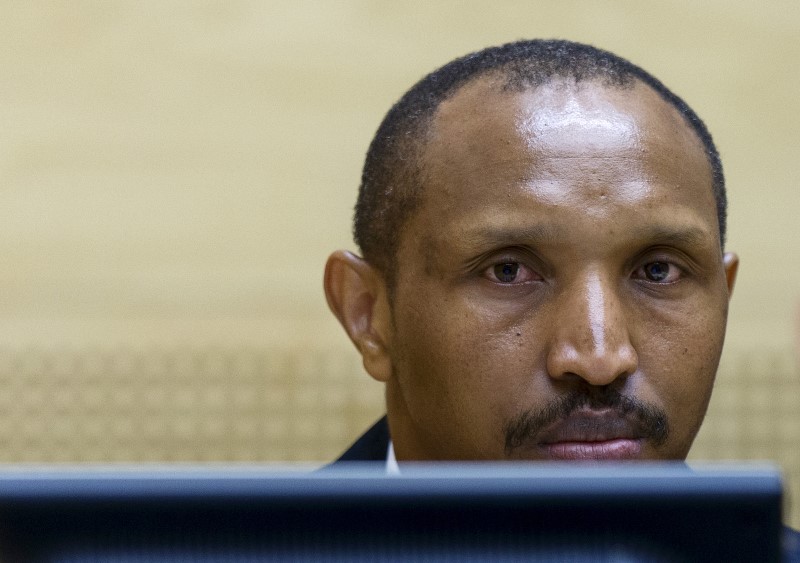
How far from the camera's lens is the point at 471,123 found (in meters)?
2.11

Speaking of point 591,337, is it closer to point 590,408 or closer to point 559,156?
point 590,408

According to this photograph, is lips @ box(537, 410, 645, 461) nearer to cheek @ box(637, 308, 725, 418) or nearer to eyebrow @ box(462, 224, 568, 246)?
cheek @ box(637, 308, 725, 418)

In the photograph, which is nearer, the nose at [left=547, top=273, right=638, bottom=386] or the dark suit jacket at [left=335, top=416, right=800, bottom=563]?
the nose at [left=547, top=273, right=638, bottom=386]

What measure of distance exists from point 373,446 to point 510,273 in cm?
78

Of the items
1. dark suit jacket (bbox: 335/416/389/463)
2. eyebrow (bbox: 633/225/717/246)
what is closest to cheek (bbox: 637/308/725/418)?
eyebrow (bbox: 633/225/717/246)

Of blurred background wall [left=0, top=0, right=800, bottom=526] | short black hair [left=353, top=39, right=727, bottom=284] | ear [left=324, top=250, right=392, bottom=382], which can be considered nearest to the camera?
short black hair [left=353, top=39, right=727, bottom=284]

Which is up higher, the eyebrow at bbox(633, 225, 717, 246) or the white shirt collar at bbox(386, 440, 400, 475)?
the eyebrow at bbox(633, 225, 717, 246)

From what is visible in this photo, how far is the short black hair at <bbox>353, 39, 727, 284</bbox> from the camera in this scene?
217 cm

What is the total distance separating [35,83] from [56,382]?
1417mm

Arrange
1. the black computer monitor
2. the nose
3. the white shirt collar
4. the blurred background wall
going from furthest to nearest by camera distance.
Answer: the blurred background wall
the white shirt collar
the nose
the black computer monitor

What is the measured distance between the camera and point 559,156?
1.99m

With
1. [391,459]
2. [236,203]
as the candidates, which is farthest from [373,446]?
[236,203]

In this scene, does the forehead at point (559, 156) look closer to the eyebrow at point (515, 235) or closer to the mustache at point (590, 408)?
the eyebrow at point (515, 235)

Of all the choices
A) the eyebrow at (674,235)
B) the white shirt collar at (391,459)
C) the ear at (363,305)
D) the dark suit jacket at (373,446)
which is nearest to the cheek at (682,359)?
the eyebrow at (674,235)
